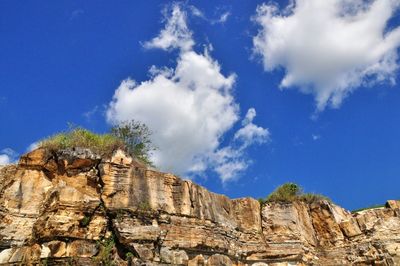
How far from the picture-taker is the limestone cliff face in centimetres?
1262

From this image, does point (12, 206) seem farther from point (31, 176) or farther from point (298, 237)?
point (298, 237)

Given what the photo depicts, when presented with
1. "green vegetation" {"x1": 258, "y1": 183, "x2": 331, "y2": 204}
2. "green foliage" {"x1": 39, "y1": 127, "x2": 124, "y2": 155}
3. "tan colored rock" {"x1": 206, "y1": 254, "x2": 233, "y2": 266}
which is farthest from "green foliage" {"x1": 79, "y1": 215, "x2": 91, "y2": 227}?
"green vegetation" {"x1": 258, "y1": 183, "x2": 331, "y2": 204}

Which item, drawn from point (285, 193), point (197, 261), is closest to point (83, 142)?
point (197, 261)

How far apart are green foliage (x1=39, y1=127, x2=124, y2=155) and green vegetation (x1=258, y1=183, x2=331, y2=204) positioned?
7341 mm

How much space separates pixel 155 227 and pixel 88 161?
3101 millimetres

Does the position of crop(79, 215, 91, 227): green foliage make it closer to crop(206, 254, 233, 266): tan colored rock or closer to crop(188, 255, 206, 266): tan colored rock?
crop(188, 255, 206, 266): tan colored rock

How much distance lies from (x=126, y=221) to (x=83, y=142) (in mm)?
3258

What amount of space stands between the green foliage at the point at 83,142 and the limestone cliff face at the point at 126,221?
30 cm

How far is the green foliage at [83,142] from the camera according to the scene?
569 inches

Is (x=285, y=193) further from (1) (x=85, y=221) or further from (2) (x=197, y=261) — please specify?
(1) (x=85, y=221)

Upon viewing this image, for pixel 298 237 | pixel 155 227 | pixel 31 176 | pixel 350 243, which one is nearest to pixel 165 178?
pixel 155 227

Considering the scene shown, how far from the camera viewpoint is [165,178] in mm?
15430

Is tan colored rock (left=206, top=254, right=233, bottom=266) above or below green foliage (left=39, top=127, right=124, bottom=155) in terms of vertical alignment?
below

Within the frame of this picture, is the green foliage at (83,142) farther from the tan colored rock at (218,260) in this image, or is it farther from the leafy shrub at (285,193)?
the leafy shrub at (285,193)
